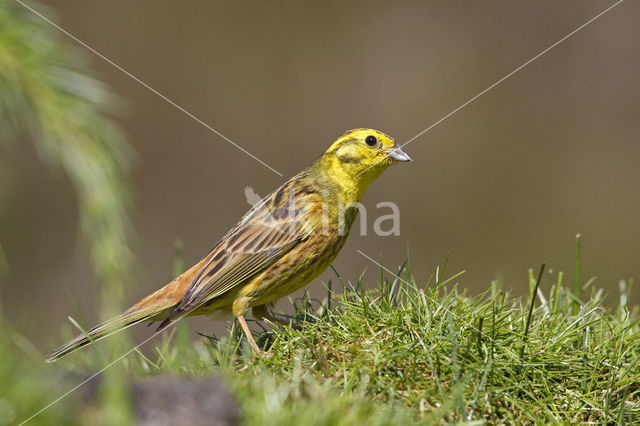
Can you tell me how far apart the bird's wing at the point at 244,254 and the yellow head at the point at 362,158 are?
46cm

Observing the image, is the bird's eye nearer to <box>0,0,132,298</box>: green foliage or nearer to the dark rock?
the dark rock

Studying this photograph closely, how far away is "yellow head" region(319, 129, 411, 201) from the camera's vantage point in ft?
15.6

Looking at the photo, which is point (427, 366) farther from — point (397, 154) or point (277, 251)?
point (397, 154)

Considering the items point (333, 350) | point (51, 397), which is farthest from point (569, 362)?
point (51, 397)

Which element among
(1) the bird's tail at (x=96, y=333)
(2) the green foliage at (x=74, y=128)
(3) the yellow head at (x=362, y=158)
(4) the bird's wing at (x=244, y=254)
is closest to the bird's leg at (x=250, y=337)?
(4) the bird's wing at (x=244, y=254)

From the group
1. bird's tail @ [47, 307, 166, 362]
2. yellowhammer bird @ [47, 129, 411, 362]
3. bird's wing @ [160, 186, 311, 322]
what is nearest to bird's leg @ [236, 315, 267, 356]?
yellowhammer bird @ [47, 129, 411, 362]

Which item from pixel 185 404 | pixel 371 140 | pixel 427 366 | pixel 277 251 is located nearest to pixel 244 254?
pixel 277 251

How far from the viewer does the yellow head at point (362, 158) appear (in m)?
4.75

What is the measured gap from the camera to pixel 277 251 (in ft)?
14.0

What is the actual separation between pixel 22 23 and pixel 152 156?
24.5 ft

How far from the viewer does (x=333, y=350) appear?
2.63m

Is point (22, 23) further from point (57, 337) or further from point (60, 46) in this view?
point (57, 337)

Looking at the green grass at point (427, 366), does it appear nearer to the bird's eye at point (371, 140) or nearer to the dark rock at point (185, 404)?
the dark rock at point (185, 404)

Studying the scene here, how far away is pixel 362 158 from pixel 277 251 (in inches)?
37.9
